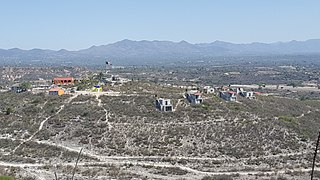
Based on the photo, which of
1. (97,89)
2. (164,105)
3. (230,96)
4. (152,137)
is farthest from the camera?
(97,89)

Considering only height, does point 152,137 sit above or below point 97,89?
below

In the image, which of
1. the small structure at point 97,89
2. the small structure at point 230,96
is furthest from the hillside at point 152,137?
the small structure at point 97,89

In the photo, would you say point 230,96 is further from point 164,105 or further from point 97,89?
point 97,89

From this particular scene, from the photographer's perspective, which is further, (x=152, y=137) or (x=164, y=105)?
(x=164, y=105)

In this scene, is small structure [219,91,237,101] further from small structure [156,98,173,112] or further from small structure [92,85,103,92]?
small structure [92,85,103,92]

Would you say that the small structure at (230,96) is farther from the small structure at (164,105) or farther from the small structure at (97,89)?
the small structure at (97,89)

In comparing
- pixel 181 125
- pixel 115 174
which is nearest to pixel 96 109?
pixel 181 125

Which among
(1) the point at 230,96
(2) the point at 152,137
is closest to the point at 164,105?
(2) the point at 152,137

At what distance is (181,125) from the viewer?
193 ft

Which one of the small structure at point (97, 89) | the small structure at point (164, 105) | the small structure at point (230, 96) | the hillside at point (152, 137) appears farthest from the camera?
the small structure at point (97, 89)

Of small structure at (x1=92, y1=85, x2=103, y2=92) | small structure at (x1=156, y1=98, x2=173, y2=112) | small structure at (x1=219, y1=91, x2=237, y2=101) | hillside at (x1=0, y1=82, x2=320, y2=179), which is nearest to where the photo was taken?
hillside at (x1=0, y1=82, x2=320, y2=179)

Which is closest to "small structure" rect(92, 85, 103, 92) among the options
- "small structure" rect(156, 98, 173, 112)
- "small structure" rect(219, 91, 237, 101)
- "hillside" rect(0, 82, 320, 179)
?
"hillside" rect(0, 82, 320, 179)

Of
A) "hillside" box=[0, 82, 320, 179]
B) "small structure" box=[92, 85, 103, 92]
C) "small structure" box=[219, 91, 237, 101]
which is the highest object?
"small structure" box=[92, 85, 103, 92]

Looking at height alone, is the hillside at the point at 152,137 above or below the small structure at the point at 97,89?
below
